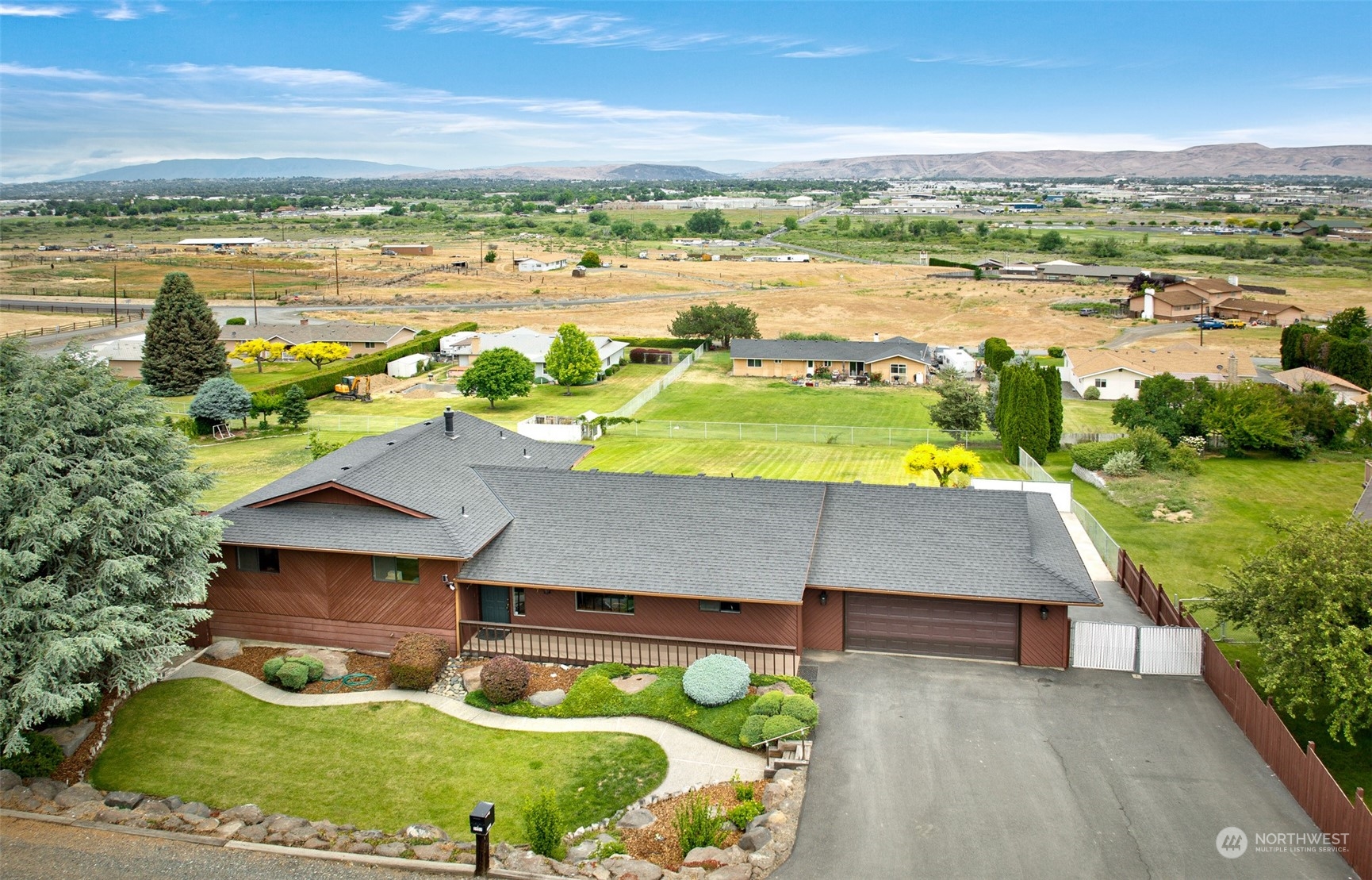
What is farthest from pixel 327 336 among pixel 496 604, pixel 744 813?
pixel 744 813

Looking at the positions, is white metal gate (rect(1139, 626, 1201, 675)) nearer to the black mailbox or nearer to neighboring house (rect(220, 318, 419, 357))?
the black mailbox

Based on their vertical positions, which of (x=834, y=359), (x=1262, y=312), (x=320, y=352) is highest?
(x=1262, y=312)

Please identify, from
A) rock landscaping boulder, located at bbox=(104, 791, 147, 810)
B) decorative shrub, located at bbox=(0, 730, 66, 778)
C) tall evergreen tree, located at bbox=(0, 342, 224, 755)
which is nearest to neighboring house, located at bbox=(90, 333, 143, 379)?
tall evergreen tree, located at bbox=(0, 342, 224, 755)

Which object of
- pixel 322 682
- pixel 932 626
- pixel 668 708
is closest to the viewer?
pixel 668 708

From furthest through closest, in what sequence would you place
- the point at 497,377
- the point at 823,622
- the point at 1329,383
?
the point at 1329,383
the point at 497,377
the point at 823,622

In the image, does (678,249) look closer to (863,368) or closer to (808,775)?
(863,368)

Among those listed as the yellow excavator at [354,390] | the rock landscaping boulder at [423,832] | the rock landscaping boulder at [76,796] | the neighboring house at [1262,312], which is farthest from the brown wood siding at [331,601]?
the neighboring house at [1262,312]

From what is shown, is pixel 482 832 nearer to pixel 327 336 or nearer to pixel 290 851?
pixel 290 851

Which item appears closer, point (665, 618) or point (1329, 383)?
point (665, 618)
